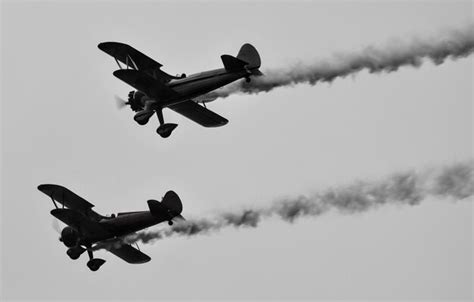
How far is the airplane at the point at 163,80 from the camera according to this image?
36.0 metres

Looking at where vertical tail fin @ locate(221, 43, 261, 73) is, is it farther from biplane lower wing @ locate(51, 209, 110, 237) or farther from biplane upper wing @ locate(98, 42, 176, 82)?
biplane lower wing @ locate(51, 209, 110, 237)

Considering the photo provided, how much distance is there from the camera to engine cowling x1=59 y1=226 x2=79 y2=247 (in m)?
38.3

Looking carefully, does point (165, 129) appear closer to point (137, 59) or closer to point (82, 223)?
point (137, 59)

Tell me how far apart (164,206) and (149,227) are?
81.5 inches

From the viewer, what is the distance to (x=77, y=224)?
1492 inches

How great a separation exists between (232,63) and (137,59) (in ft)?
13.7

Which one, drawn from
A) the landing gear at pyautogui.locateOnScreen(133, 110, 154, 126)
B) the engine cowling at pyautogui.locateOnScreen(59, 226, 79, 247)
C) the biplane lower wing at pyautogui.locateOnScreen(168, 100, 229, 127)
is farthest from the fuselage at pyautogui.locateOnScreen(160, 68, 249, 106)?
the engine cowling at pyautogui.locateOnScreen(59, 226, 79, 247)

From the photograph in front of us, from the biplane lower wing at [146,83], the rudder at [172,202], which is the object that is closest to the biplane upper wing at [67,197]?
the rudder at [172,202]

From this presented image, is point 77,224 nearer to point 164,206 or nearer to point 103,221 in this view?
point 103,221

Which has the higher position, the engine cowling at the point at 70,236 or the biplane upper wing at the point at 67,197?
the biplane upper wing at the point at 67,197

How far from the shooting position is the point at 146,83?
37.8 meters

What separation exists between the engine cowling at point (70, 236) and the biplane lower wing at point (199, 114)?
5.86 metres

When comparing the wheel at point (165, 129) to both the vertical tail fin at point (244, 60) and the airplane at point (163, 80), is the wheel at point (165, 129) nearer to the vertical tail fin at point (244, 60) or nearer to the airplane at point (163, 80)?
the airplane at point (163, 80)

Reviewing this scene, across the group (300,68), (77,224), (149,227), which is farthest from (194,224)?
(300,68)
